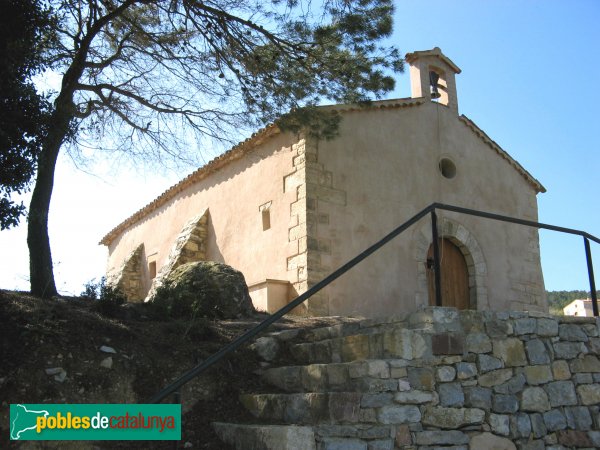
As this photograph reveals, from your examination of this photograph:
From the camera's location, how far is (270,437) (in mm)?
4383

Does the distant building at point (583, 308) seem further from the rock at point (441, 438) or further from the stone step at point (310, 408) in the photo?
the stone step at point (310, 408)

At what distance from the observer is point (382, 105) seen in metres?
11.1

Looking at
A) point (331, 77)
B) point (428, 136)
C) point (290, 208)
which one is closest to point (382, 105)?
point (428, 136)

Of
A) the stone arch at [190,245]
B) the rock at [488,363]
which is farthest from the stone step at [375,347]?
the stone arch at [190,245]

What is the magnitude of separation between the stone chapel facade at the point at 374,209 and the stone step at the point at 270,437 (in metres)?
4.55

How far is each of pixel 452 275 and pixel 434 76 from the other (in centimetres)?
423

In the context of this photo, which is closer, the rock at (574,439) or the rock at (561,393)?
the rock at (574,439)

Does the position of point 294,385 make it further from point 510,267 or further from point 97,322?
point 510,267

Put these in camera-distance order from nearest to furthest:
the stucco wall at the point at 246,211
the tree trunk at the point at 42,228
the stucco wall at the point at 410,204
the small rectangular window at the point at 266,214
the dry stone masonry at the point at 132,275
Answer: the tree trunk at the point at 42,228
the stucco wall at the point at 410,204
the stucco wall at the point at 246,211
the small rectangular window at the point at 266,214
the dry stone masonry at the point at 132,275

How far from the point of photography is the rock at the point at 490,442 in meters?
4.73

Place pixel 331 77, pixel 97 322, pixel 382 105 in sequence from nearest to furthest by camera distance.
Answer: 1. pixel 97 322
2. pixel 331 77
3. pixel 382 105

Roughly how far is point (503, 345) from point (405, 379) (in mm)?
1144

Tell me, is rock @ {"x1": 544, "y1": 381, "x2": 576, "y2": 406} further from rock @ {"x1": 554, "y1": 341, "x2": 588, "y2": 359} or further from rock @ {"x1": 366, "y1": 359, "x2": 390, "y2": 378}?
rock @ {"x1": 366, "y1": 359, "x2": 390, "y2": 378}

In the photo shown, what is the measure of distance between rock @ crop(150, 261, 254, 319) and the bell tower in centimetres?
609
